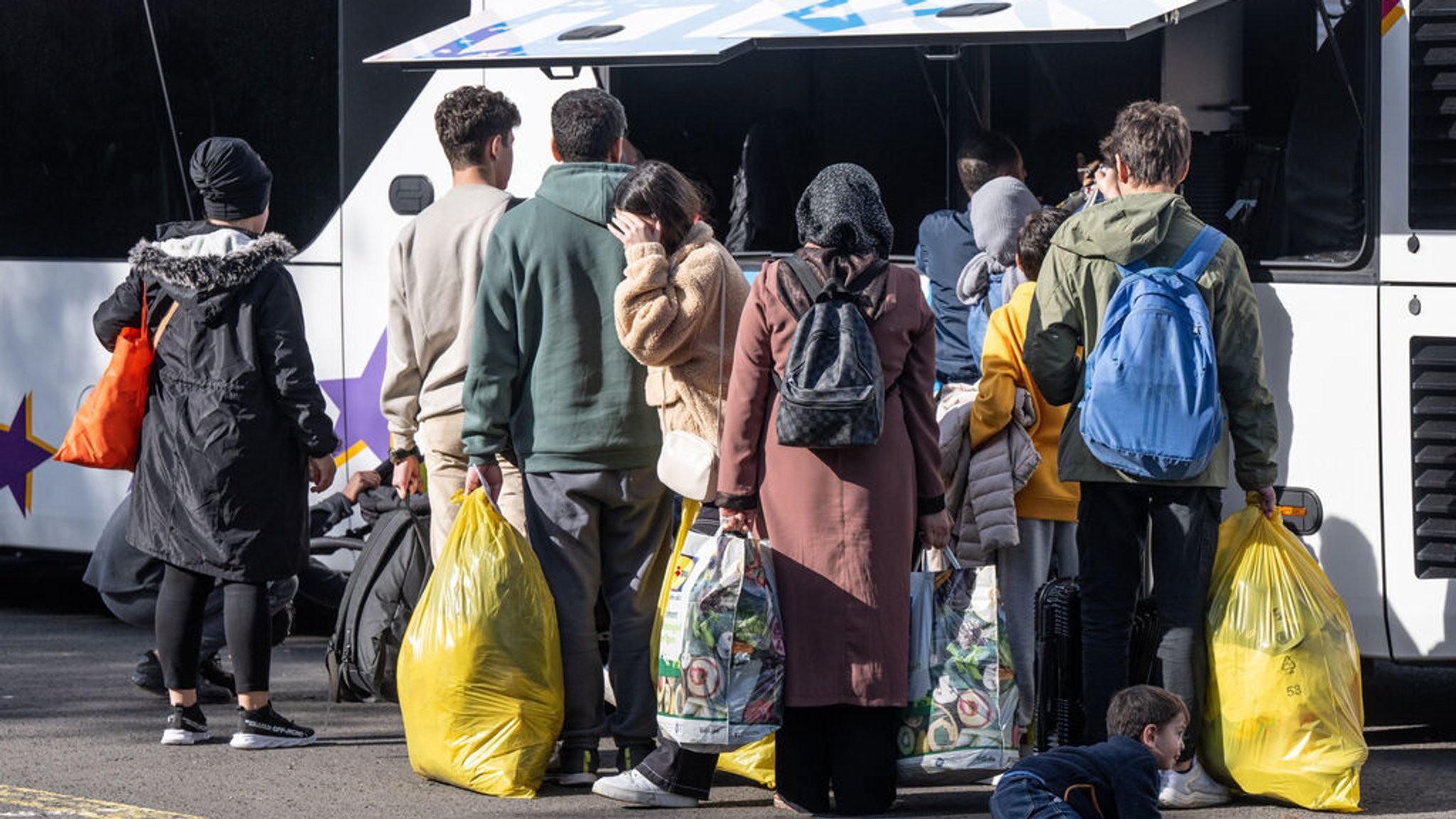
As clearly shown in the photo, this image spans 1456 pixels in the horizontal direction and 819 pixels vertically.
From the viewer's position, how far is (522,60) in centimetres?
683

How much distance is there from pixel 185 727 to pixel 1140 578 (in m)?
2.92

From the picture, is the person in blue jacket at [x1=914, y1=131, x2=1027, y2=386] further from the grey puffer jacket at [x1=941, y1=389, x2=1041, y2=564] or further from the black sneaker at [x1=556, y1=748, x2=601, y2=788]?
the black sneaker at [x1=556, y1=748, x2=601, y2=788]

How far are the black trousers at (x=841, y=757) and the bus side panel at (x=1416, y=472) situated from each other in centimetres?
174

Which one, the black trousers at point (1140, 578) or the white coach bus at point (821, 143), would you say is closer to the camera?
the black trousers at point (1140, 578)

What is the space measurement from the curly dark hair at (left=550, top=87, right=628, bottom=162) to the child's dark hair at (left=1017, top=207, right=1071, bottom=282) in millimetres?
1234

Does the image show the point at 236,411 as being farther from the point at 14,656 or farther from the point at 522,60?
the point at 14,656

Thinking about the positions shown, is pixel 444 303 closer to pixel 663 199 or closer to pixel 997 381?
pixel 663 199

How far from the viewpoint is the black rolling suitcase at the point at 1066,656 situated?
6301 millimetres

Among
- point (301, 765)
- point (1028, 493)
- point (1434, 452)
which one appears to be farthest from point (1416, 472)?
point (301, 765)

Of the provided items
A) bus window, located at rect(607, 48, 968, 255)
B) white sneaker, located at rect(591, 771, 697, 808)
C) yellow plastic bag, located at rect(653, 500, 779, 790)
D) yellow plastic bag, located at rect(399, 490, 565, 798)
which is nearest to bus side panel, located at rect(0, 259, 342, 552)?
bus window, located at rect(607, 48, 968, 255)

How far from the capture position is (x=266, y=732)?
6734mm

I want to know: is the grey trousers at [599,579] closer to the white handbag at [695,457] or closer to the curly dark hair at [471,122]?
the white handbag at [695,457]

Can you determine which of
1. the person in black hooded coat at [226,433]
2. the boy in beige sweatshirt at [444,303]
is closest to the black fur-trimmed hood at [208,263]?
the person in black hooded coat at [226,433]

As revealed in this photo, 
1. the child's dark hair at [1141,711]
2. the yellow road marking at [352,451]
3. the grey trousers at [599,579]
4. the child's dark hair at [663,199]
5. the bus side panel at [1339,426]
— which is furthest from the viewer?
the yellow road marking at [352,451]
